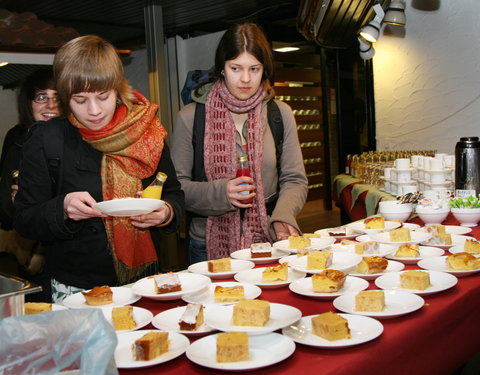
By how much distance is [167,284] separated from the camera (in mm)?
1674

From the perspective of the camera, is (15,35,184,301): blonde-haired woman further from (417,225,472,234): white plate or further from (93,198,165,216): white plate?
(417,225,472,234): white plate

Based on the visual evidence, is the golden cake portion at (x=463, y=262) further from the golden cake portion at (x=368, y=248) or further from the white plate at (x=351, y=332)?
the white plate at (x=351, y=332)

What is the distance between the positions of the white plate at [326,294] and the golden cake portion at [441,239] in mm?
660

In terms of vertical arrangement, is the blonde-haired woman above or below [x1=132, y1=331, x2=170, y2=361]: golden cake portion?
above

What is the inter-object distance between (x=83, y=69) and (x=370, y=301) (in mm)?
1260

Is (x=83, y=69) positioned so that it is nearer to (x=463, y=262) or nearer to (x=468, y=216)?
(x=463, y=262)

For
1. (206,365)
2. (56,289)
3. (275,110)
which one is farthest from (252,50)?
(206,365)

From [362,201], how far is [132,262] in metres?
2.82

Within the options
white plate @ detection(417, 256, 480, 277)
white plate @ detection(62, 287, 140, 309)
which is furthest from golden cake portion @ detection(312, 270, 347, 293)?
white plate @ detection(62, 287, 140, 309)

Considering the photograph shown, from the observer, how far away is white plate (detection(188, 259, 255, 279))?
76.1 inches

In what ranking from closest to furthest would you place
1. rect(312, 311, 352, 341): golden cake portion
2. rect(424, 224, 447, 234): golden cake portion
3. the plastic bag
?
the plastic bag, rect(312, 311, 352, 341): golden cake portion, rect(424, 224, 447, 234): golden cake portion

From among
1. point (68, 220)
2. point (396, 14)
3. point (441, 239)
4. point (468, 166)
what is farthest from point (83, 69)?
point (396, 14)

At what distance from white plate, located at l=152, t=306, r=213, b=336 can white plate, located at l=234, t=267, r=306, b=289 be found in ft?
1.12

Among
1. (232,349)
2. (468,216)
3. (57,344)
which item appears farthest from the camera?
(468,216)
